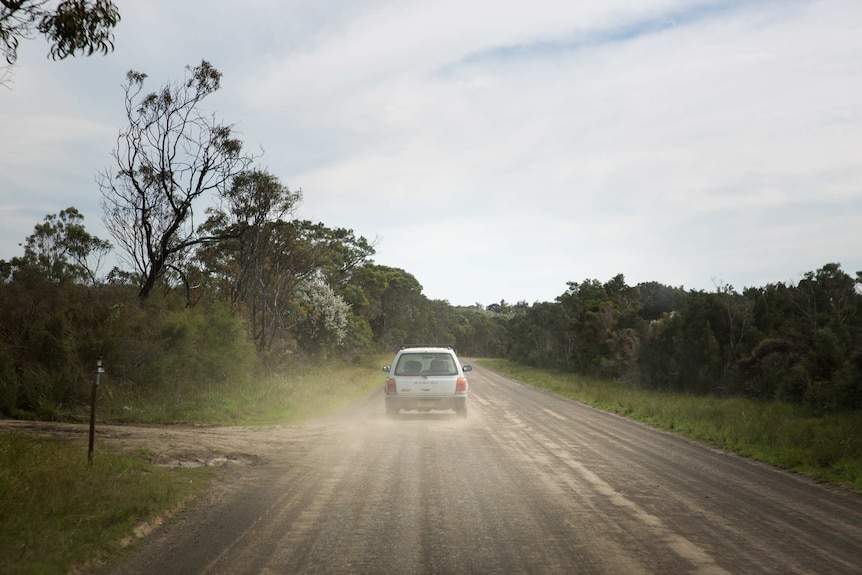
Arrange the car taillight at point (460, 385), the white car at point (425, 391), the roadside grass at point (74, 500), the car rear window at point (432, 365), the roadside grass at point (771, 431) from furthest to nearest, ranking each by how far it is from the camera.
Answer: the car rear window at point (432, 365)
the car taillight at point (460, 385)
the white car at point (425, 391)
the roadside grass at point (771, 431)
the roadside grass at point (74, 500)

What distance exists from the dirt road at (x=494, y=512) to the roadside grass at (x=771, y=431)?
0.75 m

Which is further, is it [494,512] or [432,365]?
[432,365]

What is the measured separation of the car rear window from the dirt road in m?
3.40

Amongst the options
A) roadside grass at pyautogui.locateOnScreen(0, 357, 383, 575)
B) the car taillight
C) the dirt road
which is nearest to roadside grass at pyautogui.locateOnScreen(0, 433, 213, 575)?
roadside grass at pyautogui.locateOnScreen(0, 357, 383, 575)

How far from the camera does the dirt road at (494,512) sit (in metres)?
5.23

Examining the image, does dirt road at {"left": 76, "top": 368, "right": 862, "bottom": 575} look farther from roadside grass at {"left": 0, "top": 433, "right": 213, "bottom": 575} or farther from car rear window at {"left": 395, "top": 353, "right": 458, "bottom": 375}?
car rear window at {"left": 395, "top": 353, "right": 458, "bottom": 375}

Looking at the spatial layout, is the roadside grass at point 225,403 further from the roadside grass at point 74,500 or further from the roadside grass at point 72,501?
the roadside grass at point 72,501

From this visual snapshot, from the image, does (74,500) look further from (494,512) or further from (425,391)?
(425,391)

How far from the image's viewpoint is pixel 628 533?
19.9ft

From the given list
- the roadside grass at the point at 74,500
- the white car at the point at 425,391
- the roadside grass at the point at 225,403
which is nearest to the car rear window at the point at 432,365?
the white car at the point at 425,391

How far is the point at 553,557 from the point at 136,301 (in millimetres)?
19173

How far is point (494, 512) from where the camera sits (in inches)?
270

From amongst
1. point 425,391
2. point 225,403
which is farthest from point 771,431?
point 225,403

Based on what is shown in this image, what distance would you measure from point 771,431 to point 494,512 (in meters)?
9.42
